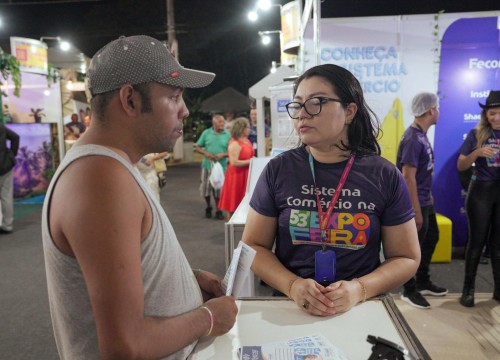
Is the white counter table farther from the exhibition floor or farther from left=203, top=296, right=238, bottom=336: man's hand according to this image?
the exhibition floor

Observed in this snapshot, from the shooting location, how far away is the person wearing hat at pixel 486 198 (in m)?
3.44

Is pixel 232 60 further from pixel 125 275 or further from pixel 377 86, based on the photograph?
pixel 125 275

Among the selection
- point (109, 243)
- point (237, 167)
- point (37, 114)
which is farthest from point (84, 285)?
point (37, 114)

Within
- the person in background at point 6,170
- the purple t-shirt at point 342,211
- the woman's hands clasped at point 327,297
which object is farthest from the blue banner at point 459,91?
the person in background at point 6,170

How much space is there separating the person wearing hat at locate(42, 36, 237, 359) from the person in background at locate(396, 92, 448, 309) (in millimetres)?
2604

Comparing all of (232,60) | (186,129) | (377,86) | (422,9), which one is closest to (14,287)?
(377,86)

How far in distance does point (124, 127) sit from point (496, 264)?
356 cm

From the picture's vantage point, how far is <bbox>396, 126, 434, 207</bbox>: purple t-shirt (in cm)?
334

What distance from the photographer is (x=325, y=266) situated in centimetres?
147

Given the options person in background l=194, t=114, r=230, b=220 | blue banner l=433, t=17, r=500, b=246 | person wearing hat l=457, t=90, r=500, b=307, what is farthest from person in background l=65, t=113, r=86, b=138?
person wearing hat l=457, t=90, r=500, b=307

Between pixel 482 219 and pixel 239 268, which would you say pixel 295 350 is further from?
pixel 482 219

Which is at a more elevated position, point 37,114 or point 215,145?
point 37,114

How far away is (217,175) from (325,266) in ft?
17.1

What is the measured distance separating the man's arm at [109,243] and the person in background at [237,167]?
14.9 ft
